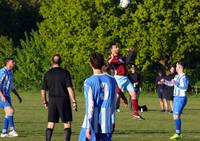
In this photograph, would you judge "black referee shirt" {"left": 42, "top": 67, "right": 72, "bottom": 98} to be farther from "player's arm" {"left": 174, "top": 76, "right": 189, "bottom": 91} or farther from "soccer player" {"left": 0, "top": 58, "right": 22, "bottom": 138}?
"player's arm" {"left": 174, "top": 76, "right": 189, "bottom": 91}

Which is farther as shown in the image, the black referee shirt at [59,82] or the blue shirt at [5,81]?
the blue shirt at [5,81]

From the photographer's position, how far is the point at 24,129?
21547 millimetres

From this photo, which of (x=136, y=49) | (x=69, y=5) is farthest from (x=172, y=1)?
(x=69, y=5)

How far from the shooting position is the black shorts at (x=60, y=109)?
53.3 feet

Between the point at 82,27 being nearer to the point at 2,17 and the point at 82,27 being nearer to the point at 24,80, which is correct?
the point at 24,80

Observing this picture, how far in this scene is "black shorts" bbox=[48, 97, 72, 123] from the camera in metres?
16.2

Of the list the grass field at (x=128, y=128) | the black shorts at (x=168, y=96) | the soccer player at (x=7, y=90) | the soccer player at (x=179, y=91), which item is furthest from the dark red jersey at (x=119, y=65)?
the black shorts at (x=168, y=96)

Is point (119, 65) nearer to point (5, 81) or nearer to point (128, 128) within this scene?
point (128, 128)

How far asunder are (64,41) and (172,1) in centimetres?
1046

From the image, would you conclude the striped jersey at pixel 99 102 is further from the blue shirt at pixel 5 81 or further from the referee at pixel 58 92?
the blue shirt at pixel 5 81

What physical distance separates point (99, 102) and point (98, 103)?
0.02 meters

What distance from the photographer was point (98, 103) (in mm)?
11672

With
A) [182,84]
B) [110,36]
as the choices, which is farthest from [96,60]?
[110,36]

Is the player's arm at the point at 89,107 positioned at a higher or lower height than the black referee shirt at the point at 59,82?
lower
